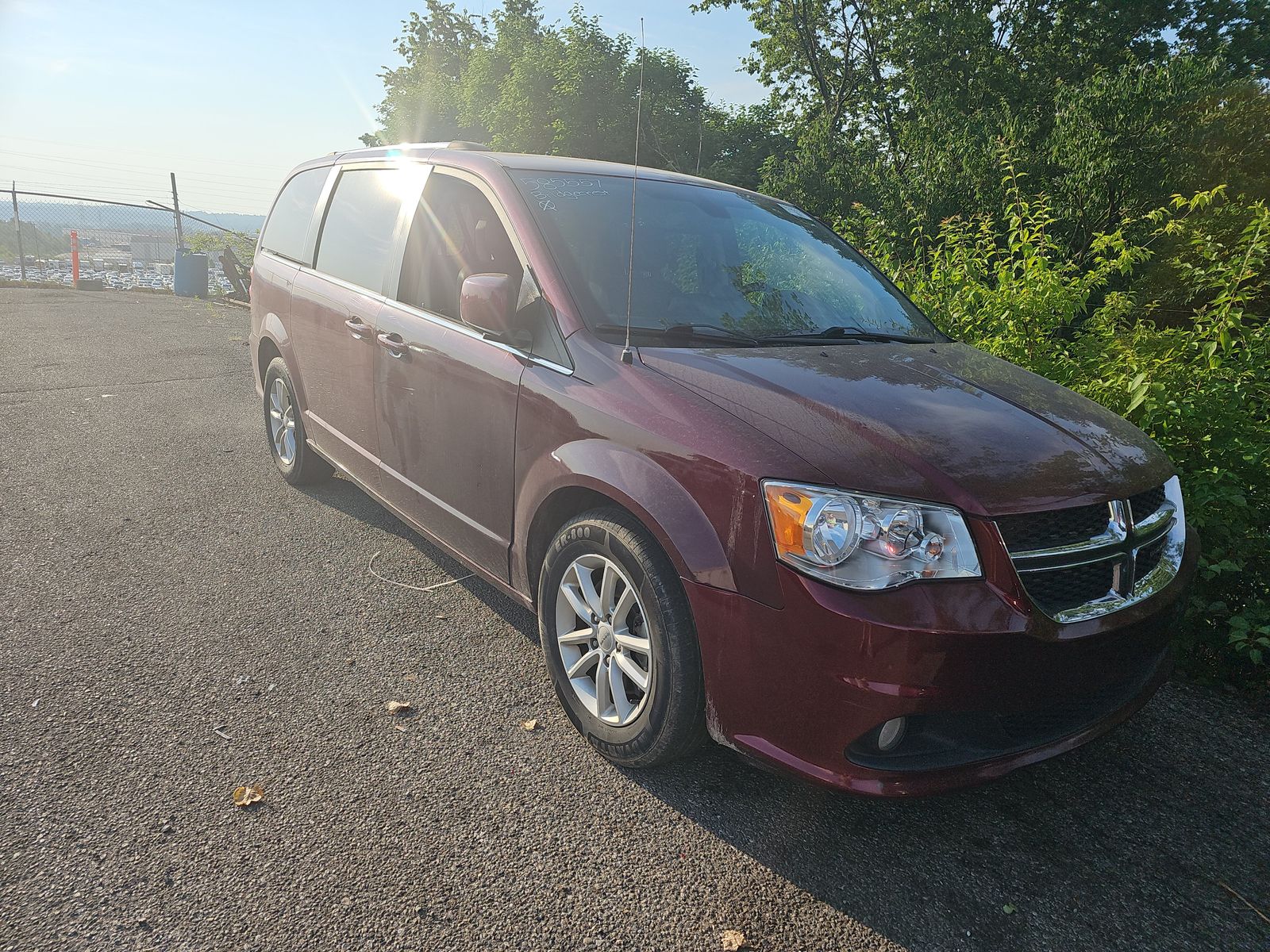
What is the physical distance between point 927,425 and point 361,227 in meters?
3.01

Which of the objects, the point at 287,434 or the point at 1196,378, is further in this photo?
the point at 287,434

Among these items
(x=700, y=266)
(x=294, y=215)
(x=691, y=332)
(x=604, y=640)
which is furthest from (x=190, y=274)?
(x=604, y=640)

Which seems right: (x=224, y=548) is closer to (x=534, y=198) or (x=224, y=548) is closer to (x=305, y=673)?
(x=305, y=673)

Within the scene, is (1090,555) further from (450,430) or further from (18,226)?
(18,226)

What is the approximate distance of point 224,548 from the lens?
4.35m

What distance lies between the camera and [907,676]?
207 centimetres

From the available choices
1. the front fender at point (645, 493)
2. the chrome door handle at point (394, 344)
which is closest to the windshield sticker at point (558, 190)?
the chrome door handle at point (394, 344)

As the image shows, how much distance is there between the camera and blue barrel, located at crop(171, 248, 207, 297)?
17938mm

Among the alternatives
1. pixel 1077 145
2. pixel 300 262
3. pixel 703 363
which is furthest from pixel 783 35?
pixel 703 363

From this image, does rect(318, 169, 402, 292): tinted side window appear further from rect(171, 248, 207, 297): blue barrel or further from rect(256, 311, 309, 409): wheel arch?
rect(171, 248, 207, 297): blue barrel

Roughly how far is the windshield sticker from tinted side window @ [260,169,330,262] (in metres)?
2.08

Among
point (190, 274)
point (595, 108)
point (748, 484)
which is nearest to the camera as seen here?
point (748, 484)

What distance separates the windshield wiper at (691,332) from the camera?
2885 millimetres

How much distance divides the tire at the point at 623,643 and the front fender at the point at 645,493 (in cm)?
10
